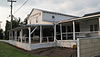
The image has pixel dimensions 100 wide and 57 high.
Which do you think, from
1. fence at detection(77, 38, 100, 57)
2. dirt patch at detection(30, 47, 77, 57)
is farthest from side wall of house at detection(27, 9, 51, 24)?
fence at detection(77, 38, 100, 57)

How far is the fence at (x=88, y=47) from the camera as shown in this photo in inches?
387

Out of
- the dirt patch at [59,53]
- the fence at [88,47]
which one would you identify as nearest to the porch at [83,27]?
the dirt patch at [59,53]

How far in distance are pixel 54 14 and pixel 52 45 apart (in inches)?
294

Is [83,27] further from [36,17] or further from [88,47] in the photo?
[36,17]

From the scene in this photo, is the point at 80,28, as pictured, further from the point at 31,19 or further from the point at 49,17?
the point at 31,19

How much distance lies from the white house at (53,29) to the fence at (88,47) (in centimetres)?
308

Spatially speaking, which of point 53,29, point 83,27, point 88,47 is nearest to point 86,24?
point 83,27

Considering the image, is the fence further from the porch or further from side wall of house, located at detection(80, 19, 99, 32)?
side wall of house, located at detection(80, 19, 99, 32)

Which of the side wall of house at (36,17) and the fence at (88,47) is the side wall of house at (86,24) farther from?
the fence at (88,47)

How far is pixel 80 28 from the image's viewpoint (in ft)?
63.5

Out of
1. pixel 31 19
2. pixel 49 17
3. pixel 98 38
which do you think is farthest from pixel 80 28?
pixel 31 19

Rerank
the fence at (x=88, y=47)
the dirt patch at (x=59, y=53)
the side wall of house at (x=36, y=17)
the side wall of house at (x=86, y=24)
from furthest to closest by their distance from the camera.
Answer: the side wall of house at (x=36, y=17) < the side wall of house at (x=86, y=24) < the dirt patch at (x=59, y=53) < the fence at (x=88, y=47)

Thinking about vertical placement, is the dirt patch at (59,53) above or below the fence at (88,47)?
below

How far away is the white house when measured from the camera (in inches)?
635
